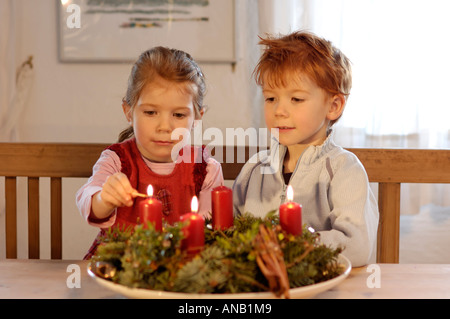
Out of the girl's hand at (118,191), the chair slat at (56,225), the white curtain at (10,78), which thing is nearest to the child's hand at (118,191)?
the girl's hand at (118,191)

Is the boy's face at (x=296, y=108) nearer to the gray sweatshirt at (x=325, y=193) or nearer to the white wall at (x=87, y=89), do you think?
the gray sweatshirt at (x=325, y=193)

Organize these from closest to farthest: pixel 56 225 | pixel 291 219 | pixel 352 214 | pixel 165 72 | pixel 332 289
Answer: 1. pixel 291 219
2. pixel 332 289
3. pixel 352 214
4. pixel 165 72
5. pixel 56 225

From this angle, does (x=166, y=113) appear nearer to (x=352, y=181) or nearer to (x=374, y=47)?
(x=352, y=181)

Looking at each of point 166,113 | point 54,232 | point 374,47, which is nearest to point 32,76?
point 54,232

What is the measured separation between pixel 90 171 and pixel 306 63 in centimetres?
72

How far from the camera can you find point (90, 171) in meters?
1.50

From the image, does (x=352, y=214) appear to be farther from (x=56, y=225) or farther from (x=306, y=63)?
(x=56, y=225)

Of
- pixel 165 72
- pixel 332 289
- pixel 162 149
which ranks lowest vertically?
pixel 332 289

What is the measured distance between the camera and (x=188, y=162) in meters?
1.42

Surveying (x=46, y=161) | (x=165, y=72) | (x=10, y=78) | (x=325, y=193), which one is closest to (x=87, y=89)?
(x=10, y=78)

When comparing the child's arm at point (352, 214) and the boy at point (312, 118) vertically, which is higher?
the boy at point (312, 118)

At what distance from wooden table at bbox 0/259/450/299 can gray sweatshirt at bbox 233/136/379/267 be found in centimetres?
8

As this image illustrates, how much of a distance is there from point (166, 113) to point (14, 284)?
1.82 feet

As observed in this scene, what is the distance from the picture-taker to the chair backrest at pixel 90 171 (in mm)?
1442
